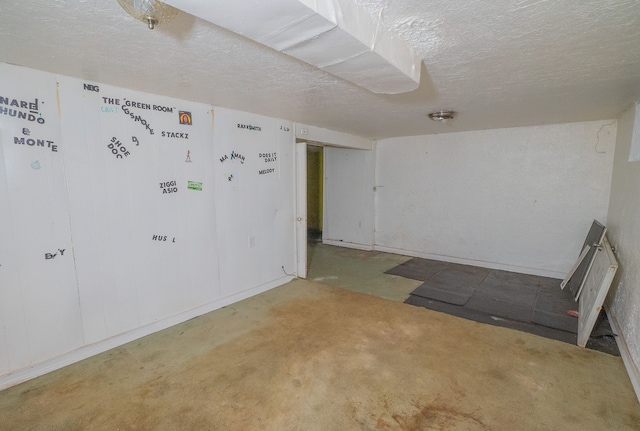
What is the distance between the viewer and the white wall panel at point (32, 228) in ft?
6.27

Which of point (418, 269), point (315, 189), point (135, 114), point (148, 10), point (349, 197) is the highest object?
point (148, 10)

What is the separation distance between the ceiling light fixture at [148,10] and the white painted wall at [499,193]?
4438 mm

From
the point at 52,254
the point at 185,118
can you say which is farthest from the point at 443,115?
the point at 52,254

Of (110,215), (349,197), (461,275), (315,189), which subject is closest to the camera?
(110,215)

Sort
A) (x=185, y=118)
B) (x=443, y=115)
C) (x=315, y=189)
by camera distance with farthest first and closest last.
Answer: (x=315, y=189) < (x=443, y=115) < (x=185, y=118)

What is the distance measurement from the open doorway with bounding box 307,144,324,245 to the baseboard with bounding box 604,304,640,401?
5103mm

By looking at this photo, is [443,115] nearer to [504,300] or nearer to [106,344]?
[504,300]

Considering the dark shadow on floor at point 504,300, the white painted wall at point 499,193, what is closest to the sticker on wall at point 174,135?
the dark shadow on floor at point 504,300

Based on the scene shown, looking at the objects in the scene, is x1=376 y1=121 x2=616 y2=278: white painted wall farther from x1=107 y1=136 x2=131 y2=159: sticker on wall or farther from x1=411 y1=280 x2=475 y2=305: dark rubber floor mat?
x1=107 y1=136 x2=131 y2=159: sticker on wall

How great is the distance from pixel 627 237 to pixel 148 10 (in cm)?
378

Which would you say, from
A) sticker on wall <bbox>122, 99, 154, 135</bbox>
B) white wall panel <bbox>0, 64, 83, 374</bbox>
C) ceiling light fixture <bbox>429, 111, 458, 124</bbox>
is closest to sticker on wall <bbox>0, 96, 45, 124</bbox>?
white wall panel <bbox>0, 64, 83, 374</bbox>

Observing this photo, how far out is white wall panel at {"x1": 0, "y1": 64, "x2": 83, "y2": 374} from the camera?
1911 mm

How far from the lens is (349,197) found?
5.87 metres

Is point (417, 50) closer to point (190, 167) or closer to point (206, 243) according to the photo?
point (190, 167)
